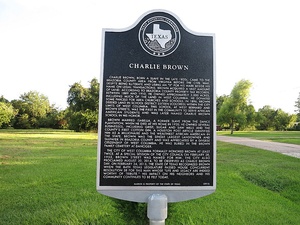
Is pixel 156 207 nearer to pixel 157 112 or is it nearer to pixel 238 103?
pixel 157 112

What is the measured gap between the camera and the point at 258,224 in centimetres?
495

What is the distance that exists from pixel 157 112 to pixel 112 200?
59.9 inches

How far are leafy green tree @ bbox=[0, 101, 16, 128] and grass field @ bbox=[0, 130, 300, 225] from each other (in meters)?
5.83

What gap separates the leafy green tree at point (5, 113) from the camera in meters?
15.7

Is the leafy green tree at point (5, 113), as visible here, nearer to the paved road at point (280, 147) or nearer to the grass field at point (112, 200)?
the grass field at point (112, 200)

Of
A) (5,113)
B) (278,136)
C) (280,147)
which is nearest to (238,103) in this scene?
(278,136)

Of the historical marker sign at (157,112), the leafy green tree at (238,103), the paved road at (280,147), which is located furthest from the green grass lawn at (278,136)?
the historical marker sign at (157,112)

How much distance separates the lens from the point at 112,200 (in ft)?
13.3

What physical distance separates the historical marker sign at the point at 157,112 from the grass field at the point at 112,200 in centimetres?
58

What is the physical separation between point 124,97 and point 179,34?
115cm

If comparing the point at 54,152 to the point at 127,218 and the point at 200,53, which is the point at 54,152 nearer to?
the point at 127,218

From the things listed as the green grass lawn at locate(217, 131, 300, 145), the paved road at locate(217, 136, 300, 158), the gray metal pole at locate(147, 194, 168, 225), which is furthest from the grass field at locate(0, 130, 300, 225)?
the green grass lawn at locate(217, 131, 300, 145)

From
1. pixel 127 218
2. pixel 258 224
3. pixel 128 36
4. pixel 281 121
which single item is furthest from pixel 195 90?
pixel 281 121

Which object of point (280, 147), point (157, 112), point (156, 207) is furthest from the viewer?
point (280, 147)
